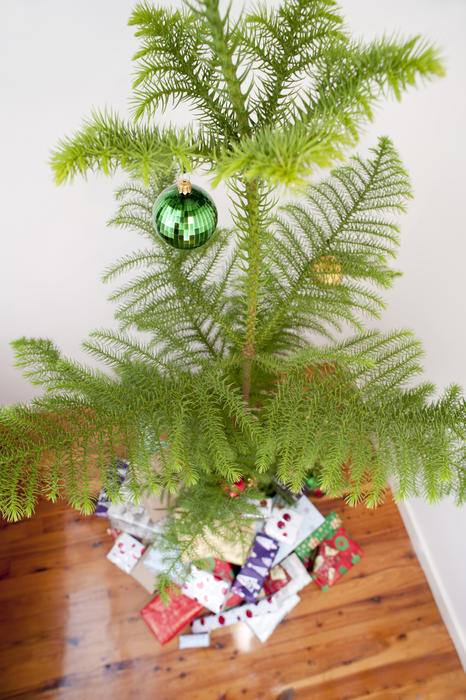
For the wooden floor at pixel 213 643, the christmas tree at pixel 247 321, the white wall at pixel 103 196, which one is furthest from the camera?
the wooden floor at pixel 213 643

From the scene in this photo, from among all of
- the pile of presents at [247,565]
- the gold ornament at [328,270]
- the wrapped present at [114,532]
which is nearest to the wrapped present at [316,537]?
the pile of presents at [247,565]

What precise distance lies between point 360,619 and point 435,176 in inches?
52.8

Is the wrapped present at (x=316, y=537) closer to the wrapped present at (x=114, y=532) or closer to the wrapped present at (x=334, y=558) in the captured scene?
the wrapped present at (x=334, y=558)

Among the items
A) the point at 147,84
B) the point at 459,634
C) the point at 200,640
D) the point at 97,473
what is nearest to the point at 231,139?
the point at 147,84

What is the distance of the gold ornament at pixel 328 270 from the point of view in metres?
0.71

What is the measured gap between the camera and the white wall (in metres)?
0.84

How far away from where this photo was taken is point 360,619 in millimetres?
1321

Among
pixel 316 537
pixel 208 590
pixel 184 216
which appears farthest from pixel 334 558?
pixel 184 216

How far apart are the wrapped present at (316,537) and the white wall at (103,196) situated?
0.29 m

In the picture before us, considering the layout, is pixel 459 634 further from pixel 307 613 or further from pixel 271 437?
pixel 271 437

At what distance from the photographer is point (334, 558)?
1369mm

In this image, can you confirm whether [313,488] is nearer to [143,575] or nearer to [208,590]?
[208,590]

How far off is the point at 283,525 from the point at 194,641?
433mm

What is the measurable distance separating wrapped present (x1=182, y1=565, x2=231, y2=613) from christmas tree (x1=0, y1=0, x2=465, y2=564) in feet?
1.53
